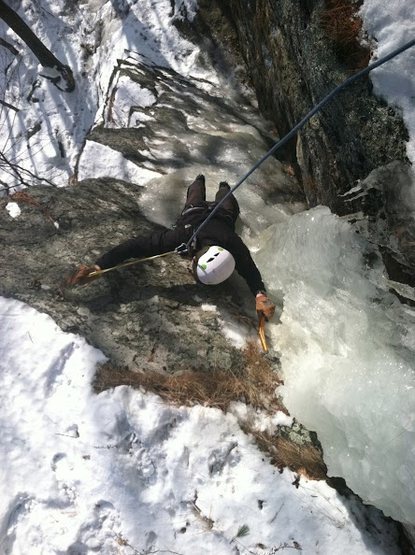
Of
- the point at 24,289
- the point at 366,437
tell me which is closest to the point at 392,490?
the point at 366,437

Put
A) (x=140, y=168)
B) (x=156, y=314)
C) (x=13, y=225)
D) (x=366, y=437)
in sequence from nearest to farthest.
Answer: (x=366, y=437), (x=156, y=314), (x=13, y=225), (x=140, y=168)

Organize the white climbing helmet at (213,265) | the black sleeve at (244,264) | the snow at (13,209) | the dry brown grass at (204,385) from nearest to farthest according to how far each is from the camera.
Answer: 1. the dry brown grass at (204,385)
2. the white climbing helmet at (213,265)
3. the black sleeve at (244,264)
4. the snow at (13,209)

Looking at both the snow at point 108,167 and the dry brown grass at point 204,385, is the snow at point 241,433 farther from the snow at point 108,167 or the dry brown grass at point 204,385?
the snow at point 108,167

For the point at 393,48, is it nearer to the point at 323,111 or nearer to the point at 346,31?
the point at 346,31

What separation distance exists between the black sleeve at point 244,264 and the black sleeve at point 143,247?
0.48 meters

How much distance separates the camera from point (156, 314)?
12.4 ft

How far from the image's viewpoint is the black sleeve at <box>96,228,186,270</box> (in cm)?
406

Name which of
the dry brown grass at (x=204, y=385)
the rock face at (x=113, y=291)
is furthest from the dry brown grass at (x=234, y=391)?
the rock face at (x=113, y=291)

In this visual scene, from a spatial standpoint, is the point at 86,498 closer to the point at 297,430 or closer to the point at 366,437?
the point at 297,430

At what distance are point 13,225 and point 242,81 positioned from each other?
397 centimetres

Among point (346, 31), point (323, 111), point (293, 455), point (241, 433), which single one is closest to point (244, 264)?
point (323, 111)

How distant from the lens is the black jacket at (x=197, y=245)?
13.4 ft

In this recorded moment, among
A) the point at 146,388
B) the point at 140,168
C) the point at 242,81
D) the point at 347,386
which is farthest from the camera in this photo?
the point at 242,81

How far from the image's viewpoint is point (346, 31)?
3.06 m
